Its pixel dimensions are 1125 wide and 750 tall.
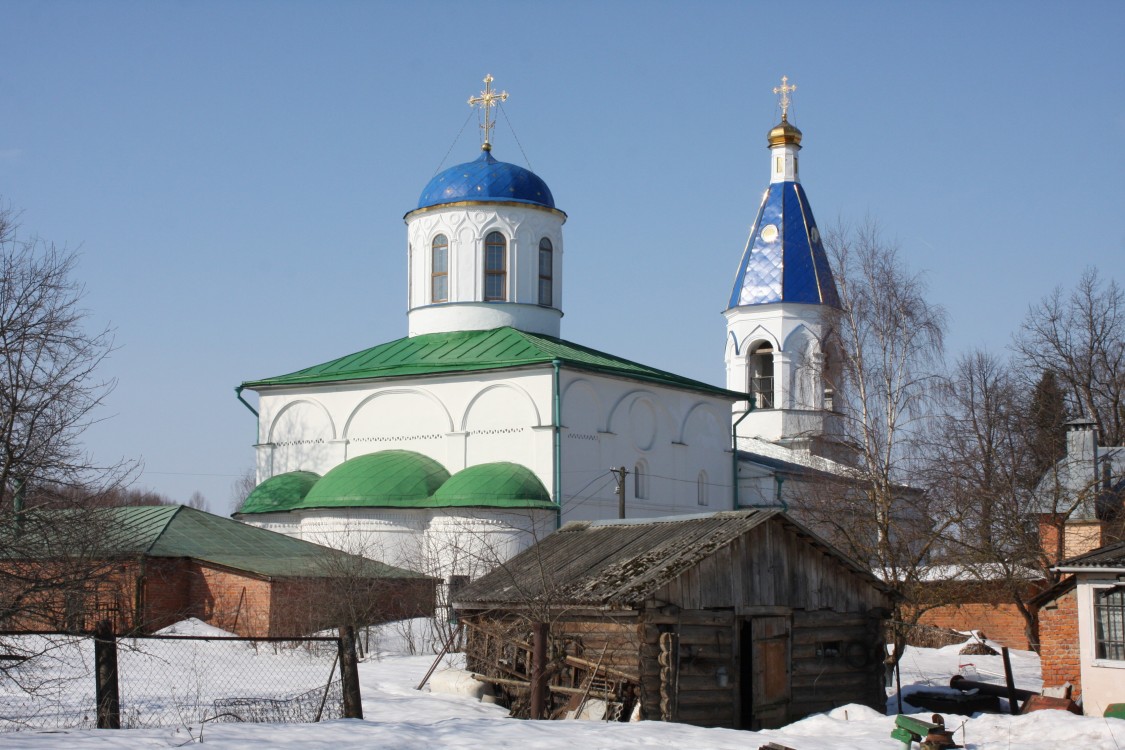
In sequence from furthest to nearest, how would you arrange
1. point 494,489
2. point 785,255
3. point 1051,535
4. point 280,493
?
point 785,255
point 280,493
point 1051,535
point 494,489

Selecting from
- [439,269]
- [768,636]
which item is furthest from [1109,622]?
[439,269]

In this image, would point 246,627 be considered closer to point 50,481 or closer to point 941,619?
point 50,481

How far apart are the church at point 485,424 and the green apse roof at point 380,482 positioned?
0.04 meters

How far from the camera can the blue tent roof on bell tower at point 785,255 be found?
38.1 m

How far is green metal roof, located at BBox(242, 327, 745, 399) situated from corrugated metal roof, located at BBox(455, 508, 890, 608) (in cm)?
944

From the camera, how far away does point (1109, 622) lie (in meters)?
16.8

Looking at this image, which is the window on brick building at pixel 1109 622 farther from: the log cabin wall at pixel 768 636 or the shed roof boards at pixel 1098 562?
the log cabin wall at pixel 768 636

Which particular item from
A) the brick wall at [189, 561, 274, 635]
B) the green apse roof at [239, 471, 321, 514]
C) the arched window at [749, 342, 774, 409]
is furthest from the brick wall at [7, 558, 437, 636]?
the arched window at [749, 342, 774, 409]

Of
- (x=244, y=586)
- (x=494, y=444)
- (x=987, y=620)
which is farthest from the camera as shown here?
(x=987, y=620)

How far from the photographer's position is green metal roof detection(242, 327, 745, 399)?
28.4m

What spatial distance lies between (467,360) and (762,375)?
1266 centimetres

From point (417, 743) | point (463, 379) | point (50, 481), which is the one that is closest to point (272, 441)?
point (463, 379)

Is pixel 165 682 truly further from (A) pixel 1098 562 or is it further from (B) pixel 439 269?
(B) pixel 439 269

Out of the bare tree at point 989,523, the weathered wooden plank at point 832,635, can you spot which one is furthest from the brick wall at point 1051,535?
the weathered wooden plank at point 832,635
